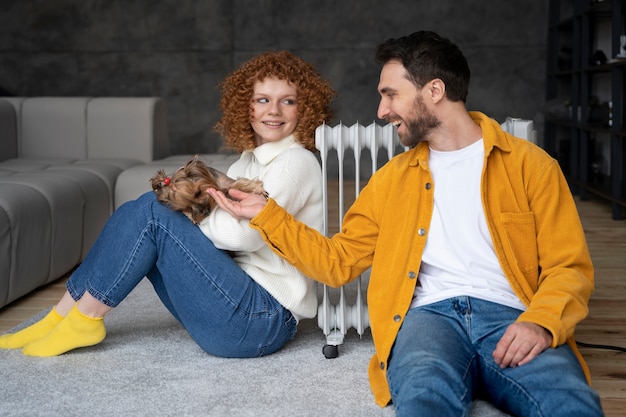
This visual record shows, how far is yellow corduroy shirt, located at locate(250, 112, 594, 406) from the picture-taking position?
186 centimetres

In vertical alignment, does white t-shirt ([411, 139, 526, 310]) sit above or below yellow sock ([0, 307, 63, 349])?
above

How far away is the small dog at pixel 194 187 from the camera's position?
2135mm

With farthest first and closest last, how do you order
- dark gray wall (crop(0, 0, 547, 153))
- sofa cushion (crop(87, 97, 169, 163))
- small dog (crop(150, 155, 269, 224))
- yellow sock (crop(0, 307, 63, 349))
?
dark gray wall (crop(0, 0, 547, 153)) → sofa cushion (crop(87, 97, 169, 163)) → yellow sock (crop(0, 307, 63, 349)) → small dog (crop(150, 155, 269, 224))

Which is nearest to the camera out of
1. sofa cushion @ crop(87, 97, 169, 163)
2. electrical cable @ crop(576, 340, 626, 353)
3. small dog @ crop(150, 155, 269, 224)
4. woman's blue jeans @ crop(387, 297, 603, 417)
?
woman's blue jeans @ crop(387, 297, 603, 417)

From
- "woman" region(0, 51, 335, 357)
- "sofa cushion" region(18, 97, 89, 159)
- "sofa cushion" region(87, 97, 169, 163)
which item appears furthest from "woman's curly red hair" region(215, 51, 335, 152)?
"sofa cushion" region(18, 97, 89, 159)

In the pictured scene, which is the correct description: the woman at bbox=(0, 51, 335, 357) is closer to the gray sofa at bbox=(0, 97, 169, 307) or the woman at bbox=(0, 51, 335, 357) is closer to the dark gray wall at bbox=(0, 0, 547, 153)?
the gray sofa at bbox=(0, 97, 169, 307)

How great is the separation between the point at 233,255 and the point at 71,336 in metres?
0.49

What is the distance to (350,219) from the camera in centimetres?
216

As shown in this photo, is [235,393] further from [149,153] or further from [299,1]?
[299,1]

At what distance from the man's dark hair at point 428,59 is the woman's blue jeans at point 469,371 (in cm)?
50

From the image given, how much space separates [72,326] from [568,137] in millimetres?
5474

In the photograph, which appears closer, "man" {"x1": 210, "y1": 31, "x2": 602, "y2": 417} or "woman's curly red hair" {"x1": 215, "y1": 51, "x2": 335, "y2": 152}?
"man" {"x1": 210, "y1": 31, "x2": 602, "y2": 417}

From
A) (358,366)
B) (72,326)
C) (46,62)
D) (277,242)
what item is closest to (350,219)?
(277,242)

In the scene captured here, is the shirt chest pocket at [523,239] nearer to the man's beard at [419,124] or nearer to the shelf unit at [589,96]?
the man's beard at [419,124]
